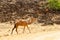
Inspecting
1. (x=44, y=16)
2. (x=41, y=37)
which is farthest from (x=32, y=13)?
(x=41, y=37)

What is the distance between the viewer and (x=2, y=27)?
2027 centimetres

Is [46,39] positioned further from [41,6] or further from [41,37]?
[41,6]

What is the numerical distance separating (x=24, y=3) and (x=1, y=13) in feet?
7.93

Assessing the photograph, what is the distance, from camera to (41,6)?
2412 centimetres

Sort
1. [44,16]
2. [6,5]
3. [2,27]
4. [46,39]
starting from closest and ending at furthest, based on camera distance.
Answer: [46,39] → [2,27] → [44,16] → [6,5]

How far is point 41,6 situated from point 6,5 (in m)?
3.08

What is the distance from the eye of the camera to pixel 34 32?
57.2 feet

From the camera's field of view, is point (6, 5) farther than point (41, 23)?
Yes

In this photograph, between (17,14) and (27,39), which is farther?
(17,14)

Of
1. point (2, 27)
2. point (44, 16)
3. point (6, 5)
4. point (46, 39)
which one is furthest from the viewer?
point (6, 5)

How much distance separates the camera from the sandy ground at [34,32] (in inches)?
570

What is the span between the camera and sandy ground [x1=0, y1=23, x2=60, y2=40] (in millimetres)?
14477

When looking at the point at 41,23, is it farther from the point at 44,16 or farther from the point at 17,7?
the point at 17,7

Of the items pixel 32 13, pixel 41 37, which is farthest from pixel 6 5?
pixel 41 37
